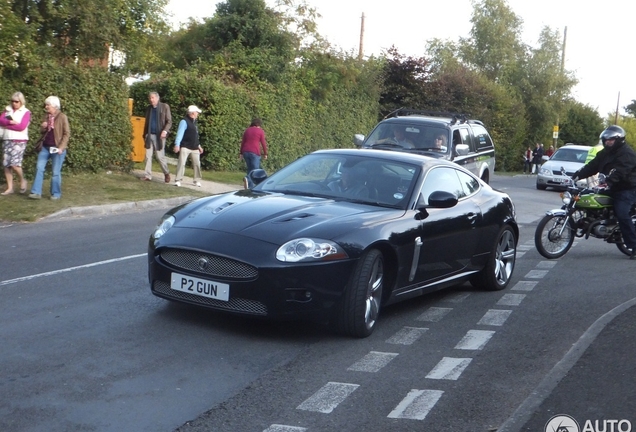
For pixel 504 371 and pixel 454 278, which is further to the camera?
pixel 454 278

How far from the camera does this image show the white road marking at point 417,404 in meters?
5.38

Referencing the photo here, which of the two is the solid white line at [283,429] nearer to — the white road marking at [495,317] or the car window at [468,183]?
the white road marking at [495,317]

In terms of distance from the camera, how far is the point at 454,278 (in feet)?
29.0

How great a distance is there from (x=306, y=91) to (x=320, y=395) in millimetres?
25753

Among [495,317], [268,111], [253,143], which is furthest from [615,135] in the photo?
[268,111]

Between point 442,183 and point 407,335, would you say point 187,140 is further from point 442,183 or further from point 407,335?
point 407,335

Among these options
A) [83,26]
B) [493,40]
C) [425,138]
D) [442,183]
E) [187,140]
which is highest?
[493,40]

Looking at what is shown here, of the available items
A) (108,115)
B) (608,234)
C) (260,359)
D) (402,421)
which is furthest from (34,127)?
(402,421)

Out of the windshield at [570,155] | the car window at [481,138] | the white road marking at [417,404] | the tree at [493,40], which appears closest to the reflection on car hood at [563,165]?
the windshield at [570,155]

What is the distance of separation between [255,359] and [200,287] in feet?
2.64

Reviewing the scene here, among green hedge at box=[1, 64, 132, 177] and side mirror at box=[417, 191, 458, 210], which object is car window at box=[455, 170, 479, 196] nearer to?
side mirror at box=[417, 191, 458, 210]

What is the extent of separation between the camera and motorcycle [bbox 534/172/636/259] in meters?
12.7

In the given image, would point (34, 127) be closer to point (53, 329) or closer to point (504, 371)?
point (53, 329)

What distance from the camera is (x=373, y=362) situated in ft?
21.6
